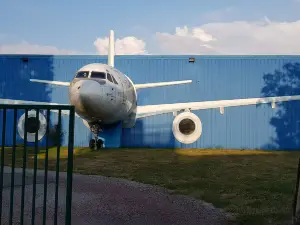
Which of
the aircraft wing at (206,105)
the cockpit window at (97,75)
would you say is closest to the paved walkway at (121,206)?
the cockpit window at (97,75)

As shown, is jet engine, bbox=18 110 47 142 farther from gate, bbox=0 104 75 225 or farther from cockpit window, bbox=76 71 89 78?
cockpit window, bbox=76 71 89 78

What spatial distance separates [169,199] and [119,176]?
3.05 meters

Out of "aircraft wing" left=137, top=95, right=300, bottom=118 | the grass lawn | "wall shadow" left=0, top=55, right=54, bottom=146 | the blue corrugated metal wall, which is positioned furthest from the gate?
"wall shadow" left=0, top=55, right=54, bottom=146

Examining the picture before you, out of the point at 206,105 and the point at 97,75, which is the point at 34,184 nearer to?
the point at 97,75

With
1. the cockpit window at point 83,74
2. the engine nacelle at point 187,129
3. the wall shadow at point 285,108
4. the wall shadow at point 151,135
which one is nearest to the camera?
the cockpit window at point 83,74

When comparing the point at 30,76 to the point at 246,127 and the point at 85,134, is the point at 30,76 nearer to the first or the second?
the point at 85,134

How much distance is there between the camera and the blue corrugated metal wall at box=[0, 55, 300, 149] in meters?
22.4

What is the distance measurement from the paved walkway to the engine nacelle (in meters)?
7.24

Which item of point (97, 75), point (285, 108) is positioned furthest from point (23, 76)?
point (285, 108)

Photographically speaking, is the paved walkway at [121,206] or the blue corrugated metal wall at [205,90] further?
the blue corrugated metal wall at [205,90]

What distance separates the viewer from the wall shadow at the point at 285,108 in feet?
72.9

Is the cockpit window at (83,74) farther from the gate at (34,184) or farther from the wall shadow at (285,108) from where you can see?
the wall shadow at (285,108)

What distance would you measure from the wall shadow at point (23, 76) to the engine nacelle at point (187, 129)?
38.0ft

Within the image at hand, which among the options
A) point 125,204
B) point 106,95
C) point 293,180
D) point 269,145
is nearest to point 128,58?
point 106,95
